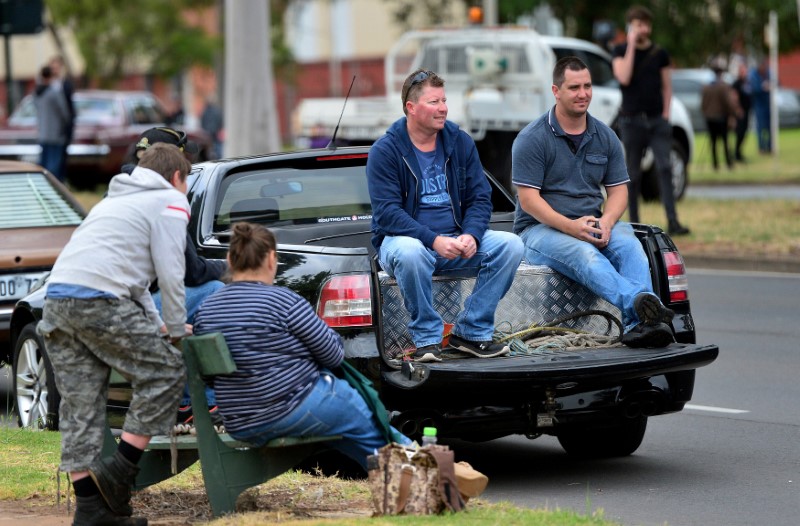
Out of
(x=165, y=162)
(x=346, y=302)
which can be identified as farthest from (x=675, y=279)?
(x=165, y=162)

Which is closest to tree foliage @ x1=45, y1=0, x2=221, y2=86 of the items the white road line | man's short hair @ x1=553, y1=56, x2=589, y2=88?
the white road line

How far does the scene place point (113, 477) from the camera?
566 centimetres

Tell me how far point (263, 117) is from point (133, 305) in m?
19.7

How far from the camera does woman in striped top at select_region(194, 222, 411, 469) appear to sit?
554cm

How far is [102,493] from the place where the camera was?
223 inches

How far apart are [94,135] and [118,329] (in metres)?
A: 20.9

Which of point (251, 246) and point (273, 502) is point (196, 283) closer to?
point (251, 246)

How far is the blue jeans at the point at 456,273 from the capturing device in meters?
6.61

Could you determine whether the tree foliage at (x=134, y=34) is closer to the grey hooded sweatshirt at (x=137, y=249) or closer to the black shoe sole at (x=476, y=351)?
the black shoe sole at (x=476, y=351)

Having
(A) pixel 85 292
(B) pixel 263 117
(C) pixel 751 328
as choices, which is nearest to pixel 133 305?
(A) pixel 85 292

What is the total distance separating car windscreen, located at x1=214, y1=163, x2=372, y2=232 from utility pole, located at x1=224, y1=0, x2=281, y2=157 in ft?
54.3

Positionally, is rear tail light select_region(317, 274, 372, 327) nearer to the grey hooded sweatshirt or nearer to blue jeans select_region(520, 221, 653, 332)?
the grey hooded sweatshirt

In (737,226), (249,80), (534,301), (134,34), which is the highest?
(134,34)

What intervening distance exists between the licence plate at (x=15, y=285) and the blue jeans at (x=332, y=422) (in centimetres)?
448
